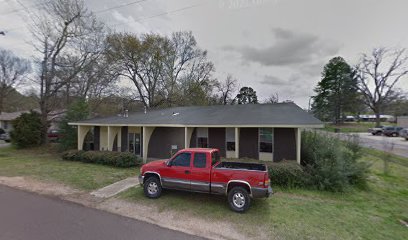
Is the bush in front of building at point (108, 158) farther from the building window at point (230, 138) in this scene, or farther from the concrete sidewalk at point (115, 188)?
the building window at point (230, 138)

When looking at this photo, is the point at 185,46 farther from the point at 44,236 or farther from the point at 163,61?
the point at 44,236

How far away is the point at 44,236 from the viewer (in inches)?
186

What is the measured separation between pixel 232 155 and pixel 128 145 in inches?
321

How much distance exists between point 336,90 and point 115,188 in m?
65.1

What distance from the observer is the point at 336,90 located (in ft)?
194

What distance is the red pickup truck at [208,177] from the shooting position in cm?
629

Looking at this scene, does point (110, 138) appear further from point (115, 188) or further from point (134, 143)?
point (115, 188)

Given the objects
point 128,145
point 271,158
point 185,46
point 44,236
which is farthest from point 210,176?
point 185,46

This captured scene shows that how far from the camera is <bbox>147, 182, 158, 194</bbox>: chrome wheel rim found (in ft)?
24.6

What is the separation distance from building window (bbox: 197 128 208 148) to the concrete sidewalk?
17.5 ft

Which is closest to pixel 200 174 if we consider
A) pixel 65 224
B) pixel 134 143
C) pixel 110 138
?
pixel 65 224

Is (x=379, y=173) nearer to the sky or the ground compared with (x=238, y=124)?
nearer to the ground

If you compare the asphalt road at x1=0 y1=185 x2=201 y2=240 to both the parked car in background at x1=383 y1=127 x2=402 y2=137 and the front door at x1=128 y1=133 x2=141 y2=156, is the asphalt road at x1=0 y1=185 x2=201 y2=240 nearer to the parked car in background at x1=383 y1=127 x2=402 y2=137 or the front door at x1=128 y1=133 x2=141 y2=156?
the front door at x1=128 y1=133 x2=141 y2=156

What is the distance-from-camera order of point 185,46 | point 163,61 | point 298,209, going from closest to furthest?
1. point 298,209
2. point 163,61
3. point 185,46
